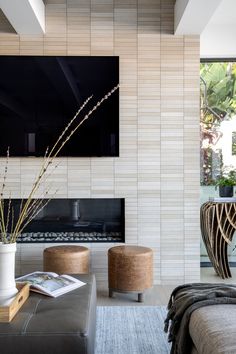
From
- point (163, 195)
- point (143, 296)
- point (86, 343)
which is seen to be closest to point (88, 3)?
point (163, 195)

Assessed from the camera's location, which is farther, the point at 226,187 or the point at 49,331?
the point at 226,187

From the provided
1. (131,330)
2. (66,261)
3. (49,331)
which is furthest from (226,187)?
(49,331)

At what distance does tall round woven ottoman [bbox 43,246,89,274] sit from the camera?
3.47 m

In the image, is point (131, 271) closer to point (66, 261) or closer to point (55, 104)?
point (66, 261)

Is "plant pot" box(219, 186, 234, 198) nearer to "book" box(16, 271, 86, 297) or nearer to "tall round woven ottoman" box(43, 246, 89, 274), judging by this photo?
"tall round woven ottoman" box(43, 246, 89, 274)

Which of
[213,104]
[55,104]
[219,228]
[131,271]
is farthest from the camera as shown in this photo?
[213,104]

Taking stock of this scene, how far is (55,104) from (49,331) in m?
2.59

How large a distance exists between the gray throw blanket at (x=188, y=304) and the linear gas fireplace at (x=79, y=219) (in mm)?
1926

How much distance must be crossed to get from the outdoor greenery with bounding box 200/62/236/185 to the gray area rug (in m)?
2.03

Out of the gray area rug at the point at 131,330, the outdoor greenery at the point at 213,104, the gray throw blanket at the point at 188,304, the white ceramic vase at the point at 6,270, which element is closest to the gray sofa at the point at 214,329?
the gray throw blanket at the point at 188,304

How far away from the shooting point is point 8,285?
85.3 inches

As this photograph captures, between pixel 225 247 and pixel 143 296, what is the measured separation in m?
1.20

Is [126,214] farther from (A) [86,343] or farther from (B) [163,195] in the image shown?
(A) [86,343]

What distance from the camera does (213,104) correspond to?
15.6 ft
